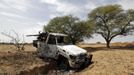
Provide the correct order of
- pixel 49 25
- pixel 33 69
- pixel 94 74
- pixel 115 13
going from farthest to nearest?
pixel 49 25 → pixel 115 13 → pixel 33 69 → pixel 94 74

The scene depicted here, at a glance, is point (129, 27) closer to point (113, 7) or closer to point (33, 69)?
point (113, 7)

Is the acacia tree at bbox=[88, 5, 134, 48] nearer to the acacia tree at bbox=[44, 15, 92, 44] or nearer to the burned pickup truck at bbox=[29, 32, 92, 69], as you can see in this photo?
the acacia tree at bbox=[44, 15, 92, 44]

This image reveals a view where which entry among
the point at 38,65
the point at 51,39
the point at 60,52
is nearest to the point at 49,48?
the point at 51,39

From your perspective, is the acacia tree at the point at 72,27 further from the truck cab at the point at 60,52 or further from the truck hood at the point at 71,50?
the truck hood at the point at 71,50

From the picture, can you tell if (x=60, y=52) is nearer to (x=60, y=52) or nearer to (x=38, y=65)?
(x=60, y=52)

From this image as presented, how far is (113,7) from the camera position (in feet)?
142

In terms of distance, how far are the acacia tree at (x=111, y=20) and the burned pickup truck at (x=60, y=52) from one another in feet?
76.2

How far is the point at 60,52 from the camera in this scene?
18.5 metres

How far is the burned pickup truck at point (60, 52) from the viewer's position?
1773 centimetres

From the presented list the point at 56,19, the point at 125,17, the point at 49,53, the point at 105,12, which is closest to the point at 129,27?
the point at 125,17

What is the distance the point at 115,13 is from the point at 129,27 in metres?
3.20

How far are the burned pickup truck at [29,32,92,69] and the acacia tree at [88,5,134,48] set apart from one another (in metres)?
23.2

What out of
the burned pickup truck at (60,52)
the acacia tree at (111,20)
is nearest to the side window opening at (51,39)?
the burned pickup truck at (60,52)

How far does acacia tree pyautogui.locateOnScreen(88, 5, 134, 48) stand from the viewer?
4262 cm
